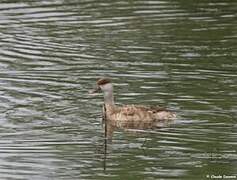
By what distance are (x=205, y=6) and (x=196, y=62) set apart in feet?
19.9

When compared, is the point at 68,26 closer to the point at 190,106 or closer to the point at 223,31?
the point at 223,31

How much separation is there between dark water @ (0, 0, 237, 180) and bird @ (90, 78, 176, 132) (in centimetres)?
21

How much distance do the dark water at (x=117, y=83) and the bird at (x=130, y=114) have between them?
0.21 meters

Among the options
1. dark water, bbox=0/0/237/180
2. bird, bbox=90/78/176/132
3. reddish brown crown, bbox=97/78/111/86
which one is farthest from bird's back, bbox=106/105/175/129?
reddish brown crown, bbox=97/78/111/86

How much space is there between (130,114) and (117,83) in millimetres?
2299

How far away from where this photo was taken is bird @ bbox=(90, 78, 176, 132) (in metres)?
17.1

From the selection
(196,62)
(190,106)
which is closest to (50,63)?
(196,62)

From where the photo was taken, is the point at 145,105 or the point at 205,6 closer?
the point at 145,105

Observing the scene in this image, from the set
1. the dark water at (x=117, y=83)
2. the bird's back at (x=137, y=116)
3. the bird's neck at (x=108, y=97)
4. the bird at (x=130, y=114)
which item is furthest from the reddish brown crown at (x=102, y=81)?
the bird's back at (x=137, y=116)

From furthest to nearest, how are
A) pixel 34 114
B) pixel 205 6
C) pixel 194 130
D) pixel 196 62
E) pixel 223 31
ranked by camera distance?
pixel 205 6 < pixel 223 31 < pixel 196 62 < pixel 34 114 < pixel 194 130

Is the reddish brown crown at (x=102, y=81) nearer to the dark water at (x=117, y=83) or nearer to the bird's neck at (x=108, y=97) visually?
the bird's neck at (x=108, y=97)

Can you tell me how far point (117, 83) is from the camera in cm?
1948

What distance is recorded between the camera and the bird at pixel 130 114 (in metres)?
17.1

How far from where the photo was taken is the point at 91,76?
65.9 feet
